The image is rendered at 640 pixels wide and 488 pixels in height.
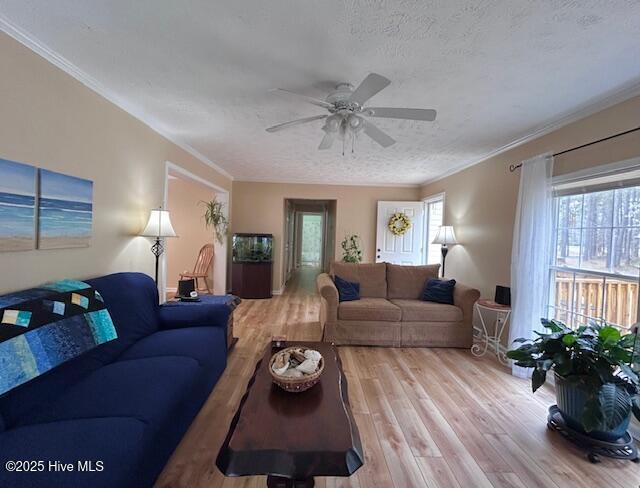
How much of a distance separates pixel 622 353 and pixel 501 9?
2.09m

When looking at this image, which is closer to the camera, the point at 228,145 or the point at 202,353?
the point at 202,353

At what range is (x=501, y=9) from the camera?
54.4 inches

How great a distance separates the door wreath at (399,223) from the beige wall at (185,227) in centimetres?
360

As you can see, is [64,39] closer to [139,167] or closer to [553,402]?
[139,167]

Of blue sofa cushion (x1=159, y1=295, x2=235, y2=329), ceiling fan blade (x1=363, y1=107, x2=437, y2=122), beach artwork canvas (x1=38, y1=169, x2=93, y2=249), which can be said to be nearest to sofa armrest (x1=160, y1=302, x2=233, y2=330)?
blue sofa cushion (x1=159, y1=295, x2=235, y2=329)

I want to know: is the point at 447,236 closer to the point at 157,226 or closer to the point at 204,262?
the point at 157,226

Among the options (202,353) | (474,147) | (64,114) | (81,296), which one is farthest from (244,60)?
(474,147)

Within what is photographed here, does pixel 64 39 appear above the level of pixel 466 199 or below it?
above

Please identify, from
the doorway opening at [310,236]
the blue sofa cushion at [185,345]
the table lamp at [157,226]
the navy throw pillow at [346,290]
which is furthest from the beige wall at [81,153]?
the doorway opening at [310,236]

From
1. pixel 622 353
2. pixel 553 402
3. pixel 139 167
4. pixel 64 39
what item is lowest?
pixel 553 402

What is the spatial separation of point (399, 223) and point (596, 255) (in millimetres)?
3434

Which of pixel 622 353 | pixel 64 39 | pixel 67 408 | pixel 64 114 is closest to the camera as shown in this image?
pixel 67 408

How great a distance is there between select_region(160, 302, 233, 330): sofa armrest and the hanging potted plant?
9.25 feet

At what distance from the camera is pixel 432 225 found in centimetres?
579
